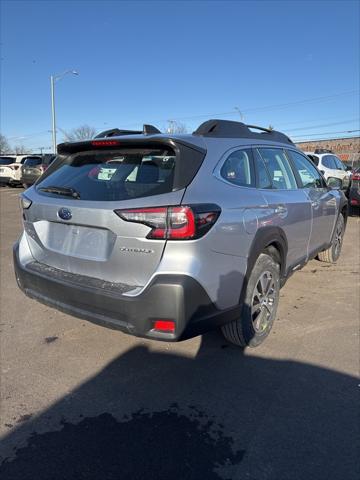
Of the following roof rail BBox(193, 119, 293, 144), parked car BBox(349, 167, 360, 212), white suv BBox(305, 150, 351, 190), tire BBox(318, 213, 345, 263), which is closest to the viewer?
roof rail BBox(193, 119, 293, 144)

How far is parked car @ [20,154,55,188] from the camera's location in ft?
60.4

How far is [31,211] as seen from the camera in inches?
129

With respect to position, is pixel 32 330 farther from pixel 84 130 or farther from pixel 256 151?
pixel 84 130

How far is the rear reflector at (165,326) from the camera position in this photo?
99.5 inches

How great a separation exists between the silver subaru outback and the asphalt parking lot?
42 centimetres

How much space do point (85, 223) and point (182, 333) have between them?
100 centimetres

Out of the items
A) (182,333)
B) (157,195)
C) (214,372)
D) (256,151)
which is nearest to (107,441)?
(182,333)

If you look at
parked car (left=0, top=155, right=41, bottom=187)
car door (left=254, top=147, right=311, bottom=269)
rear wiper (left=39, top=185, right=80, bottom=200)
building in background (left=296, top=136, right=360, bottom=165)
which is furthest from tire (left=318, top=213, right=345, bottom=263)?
building in background (left=296, top=136, right=360, bottom=165)

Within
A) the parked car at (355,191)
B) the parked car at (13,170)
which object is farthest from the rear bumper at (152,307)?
the parked car at (13,170)

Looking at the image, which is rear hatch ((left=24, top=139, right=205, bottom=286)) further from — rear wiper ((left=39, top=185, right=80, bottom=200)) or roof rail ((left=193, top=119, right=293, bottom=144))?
roof rail ((left=193, top=119, right=293, bottom=144))

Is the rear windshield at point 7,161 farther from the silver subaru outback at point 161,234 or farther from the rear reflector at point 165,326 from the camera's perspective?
the rear reflector at point 165,326

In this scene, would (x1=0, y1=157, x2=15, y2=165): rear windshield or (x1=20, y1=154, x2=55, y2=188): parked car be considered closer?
(x1=20, y1=154, x2=55, y2=188): parked car

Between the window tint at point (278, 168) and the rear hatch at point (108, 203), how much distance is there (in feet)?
3.94

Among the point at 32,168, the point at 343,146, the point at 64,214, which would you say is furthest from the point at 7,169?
the point at 343,146
